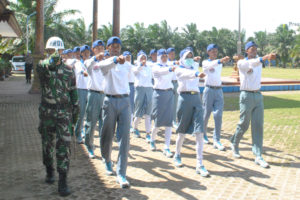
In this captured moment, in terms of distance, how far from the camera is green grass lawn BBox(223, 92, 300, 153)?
8.40 meters

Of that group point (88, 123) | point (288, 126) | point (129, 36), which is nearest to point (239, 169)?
point (88, 123)

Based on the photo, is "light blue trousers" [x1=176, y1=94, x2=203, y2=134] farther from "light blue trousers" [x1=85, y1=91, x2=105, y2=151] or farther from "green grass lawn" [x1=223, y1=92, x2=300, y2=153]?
"green grass lawn" [x1=223, y1=92, x2=300, y2=153]

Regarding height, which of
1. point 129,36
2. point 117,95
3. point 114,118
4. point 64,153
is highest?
point 129,36

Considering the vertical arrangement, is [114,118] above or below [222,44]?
below

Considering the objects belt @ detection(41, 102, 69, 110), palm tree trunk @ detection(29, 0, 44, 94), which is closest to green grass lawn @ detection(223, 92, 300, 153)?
belt @ detection(41, 102, 69, 110)

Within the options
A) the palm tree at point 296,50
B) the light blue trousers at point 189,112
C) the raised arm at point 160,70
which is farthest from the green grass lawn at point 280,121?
the palm tree at point 296,50

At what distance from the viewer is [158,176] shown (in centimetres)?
594

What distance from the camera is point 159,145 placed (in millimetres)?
8141

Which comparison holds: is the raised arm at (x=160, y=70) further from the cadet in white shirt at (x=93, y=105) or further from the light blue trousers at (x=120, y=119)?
the light blue trousers at (x=120, y=119)

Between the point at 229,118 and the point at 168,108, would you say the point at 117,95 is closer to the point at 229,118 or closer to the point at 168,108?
the point at 168,108

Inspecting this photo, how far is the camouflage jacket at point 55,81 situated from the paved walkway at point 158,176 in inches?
51.6

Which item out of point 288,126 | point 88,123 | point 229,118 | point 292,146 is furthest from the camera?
point 229,118

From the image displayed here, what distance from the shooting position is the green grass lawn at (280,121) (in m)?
8.40

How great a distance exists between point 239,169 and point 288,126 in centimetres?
457
